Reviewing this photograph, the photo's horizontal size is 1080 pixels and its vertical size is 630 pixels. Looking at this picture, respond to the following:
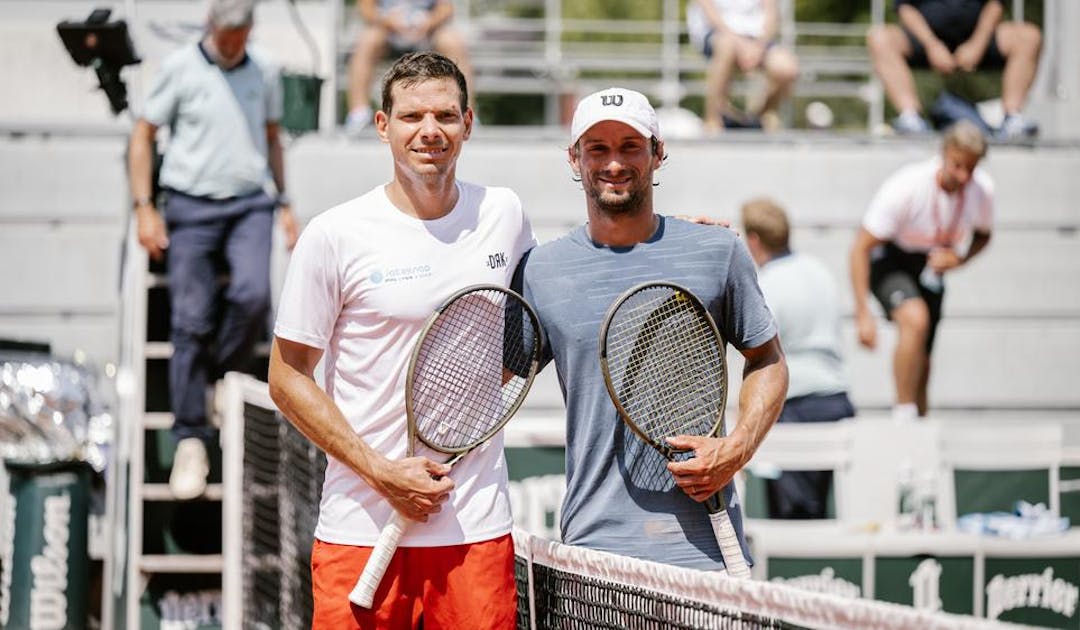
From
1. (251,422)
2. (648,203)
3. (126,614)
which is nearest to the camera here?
(648,203)

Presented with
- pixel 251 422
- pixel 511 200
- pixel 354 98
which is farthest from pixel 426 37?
pixel 511 200

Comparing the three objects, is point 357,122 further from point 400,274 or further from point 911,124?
point 400,274

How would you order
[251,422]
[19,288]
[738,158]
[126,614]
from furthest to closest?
[738,158] → [19,288] → [126,614] → [251,422]

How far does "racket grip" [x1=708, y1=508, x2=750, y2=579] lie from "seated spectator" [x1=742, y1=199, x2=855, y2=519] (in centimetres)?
403

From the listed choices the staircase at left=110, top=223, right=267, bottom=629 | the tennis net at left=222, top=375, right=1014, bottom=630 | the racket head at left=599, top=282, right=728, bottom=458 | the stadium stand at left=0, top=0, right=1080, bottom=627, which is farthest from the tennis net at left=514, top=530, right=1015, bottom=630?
the stadium stand at left=0, top=0, right=1080, bottom=627

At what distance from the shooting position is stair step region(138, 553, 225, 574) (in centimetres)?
735

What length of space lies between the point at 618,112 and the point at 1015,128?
281 inches

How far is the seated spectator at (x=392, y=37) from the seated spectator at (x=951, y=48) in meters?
2.65

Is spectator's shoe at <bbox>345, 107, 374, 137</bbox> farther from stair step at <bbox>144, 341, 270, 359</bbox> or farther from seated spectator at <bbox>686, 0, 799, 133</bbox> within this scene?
stair step at <bbox>144, 341, 270, 359</bbox>

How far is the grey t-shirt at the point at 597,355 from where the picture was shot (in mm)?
3627

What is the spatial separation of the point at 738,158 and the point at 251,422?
4.28 m

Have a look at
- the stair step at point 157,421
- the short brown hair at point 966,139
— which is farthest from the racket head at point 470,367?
the short brown hair at point 966,139

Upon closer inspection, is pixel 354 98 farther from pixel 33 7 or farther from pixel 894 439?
pixel 894 439

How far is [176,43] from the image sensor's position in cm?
955
